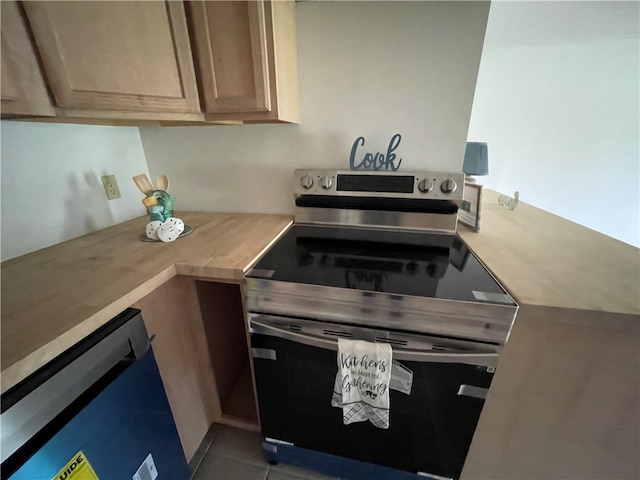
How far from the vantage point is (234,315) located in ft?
4.44

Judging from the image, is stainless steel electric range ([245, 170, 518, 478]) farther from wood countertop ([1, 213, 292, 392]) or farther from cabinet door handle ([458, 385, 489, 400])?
wood countertop ([1, 213, 292, 392])

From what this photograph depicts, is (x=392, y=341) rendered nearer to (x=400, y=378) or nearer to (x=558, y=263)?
(x=400, y=378)

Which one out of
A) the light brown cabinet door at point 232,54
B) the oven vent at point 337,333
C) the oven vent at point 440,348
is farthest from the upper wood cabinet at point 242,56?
the oven vent at point 440,348

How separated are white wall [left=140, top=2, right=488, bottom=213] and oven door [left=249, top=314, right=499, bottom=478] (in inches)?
31.7

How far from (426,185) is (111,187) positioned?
1487mm

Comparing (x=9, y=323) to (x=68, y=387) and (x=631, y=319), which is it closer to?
(x=68, y=387)

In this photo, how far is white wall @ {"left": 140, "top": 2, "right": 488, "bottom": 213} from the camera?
41.6 inches

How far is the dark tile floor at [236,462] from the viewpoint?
110cm

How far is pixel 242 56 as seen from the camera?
36.2 inches

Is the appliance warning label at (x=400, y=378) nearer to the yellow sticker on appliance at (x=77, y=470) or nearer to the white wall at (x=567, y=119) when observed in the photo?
the yellow sticker on appliance at (x=77, y=470)

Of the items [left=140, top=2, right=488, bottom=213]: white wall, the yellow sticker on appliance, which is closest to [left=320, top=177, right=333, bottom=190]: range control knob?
[left=140, top=2, right=488, bottom=213]: white wall

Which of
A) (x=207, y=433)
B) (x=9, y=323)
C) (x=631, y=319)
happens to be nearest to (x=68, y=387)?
(x=9, y=323)

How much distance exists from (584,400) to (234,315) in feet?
4.44

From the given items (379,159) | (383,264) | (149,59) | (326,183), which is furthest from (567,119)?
(149,59)
